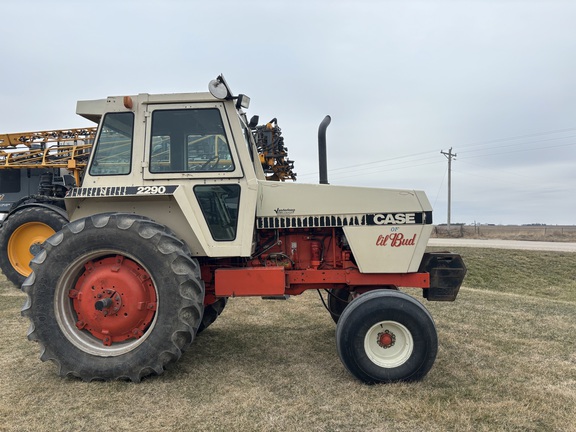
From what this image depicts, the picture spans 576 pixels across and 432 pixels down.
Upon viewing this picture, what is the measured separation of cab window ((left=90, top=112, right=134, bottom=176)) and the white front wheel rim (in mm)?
2888

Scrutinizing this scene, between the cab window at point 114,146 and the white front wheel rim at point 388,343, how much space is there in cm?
289

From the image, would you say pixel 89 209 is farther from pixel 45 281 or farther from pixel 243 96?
pixel 243 96

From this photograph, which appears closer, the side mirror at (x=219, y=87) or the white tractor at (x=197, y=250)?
the white tractor at (x=197, y=250)

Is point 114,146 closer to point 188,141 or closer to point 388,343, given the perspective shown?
point 188,141

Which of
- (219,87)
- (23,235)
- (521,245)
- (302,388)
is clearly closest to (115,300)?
(302,388)

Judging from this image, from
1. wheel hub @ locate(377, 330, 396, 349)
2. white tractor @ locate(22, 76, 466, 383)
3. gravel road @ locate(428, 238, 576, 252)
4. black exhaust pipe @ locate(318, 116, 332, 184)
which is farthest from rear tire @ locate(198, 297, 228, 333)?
gravel road @ locate(428, 238, 576, 252)

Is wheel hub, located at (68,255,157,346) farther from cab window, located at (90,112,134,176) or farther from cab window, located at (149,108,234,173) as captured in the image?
cab window, located at (149,108,234,173)

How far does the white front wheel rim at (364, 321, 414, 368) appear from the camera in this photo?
3.88 m

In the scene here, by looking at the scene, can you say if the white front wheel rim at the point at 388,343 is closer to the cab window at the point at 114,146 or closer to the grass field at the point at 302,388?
the grass field at the point at 302,388

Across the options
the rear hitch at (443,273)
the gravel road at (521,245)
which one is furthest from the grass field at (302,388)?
the gravel road at (521,245)

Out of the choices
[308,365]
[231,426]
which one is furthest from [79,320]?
[308,365]

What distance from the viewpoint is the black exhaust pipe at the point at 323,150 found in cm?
443

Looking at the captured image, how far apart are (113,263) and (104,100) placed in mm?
1646

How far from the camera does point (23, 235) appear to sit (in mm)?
8797
